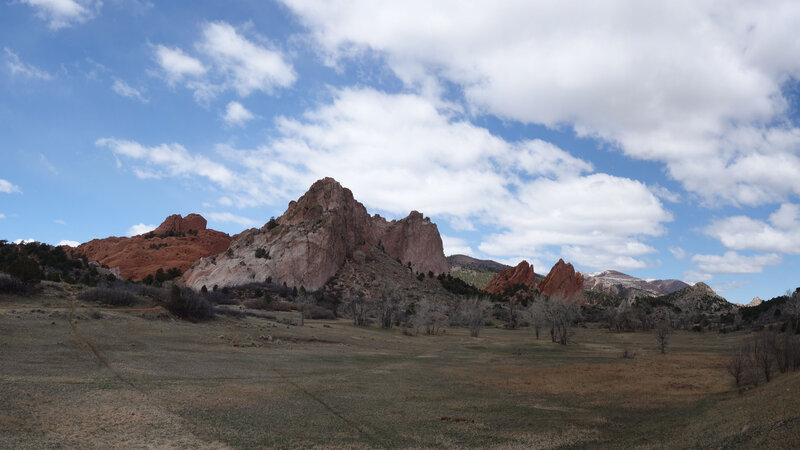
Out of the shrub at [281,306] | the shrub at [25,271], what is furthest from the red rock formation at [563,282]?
the shrub at [25,271]

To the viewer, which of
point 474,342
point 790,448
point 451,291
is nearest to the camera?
point 790,448

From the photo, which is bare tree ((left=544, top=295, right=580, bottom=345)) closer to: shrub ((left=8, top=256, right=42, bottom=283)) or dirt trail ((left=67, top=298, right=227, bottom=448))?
dirt trail ((left=67, top=298, right=227, bottom=448))

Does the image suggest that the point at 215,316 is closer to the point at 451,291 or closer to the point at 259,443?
the point at 259,443

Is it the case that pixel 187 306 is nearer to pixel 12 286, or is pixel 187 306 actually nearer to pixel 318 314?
pixel 12 286

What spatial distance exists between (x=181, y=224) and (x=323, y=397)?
15075 centimetres

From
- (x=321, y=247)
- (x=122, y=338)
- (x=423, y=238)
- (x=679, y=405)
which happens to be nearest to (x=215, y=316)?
(x=122, y=338)

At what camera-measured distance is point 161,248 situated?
123 metres

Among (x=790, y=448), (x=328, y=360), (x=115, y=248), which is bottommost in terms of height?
(x=328, y=360)

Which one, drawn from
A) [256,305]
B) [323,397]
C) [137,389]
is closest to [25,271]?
[137,389]

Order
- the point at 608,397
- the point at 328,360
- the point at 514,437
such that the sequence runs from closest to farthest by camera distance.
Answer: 1. the point at 514,437
2. the point at 608,397
3. the point at 328,360

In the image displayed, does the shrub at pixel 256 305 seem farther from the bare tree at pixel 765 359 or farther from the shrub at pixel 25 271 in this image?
the bare tree at pixel 765 359

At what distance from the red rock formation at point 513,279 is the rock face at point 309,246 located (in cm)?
2170

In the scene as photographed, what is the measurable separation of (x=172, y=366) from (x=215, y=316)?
20.9 metres

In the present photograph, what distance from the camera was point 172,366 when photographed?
20.6 m
